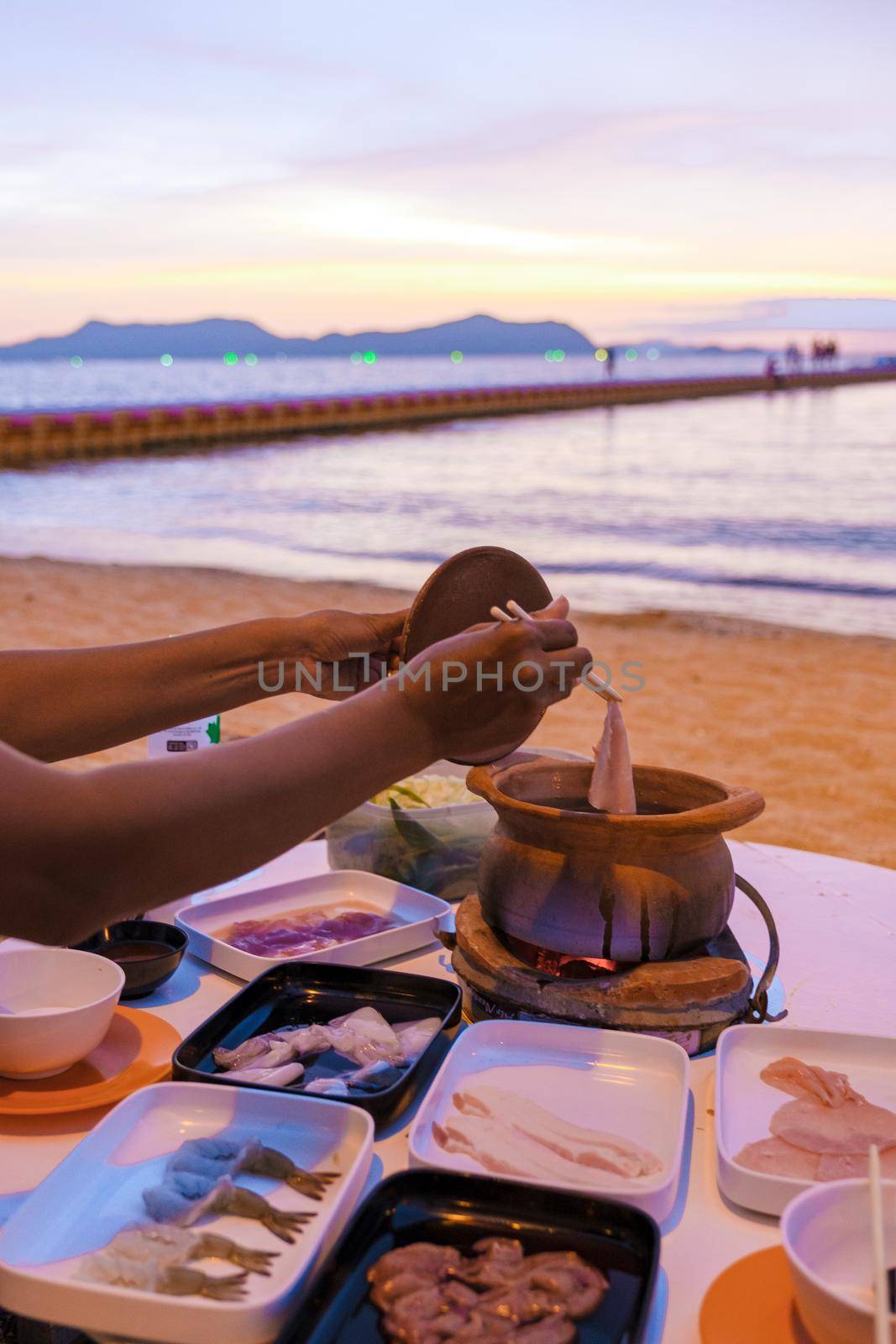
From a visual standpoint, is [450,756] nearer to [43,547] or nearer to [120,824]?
[120,824]

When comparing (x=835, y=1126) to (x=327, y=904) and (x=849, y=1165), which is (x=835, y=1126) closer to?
(x=849, y=1165)

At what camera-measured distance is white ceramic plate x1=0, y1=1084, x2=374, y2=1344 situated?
121 centimetres

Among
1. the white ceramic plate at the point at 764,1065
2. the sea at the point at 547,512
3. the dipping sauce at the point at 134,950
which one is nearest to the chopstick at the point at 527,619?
the white ceramic plate at the point at 764,1065

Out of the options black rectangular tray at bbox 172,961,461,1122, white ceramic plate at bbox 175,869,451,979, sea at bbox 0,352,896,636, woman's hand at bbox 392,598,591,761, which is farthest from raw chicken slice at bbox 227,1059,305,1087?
sea at bbox 0,352,896,636

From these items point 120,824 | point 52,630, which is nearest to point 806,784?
point 120,824

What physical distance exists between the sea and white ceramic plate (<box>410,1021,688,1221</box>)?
35.0 feet

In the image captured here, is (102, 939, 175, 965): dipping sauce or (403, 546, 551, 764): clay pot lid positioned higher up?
(403, 546, 551, 764): clay pot lid

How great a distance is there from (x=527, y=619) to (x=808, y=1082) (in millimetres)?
→ 857

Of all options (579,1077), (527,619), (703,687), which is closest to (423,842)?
(579,1077)

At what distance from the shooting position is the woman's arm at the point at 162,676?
2.05 metres

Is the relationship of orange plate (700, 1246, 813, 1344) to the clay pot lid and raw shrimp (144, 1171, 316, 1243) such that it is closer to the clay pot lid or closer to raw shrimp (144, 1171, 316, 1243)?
raw shrimp (144, 1171, 316, 1243)

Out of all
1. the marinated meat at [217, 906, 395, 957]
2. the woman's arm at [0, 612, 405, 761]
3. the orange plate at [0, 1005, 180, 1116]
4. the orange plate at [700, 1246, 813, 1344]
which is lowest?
the marinated meat at [217, 906, 395, 957]

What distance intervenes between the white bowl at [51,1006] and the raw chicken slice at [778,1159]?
99 cm

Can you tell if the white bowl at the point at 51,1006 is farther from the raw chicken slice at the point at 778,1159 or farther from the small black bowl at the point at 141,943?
the raw chicken slice at the point at 778,1159
